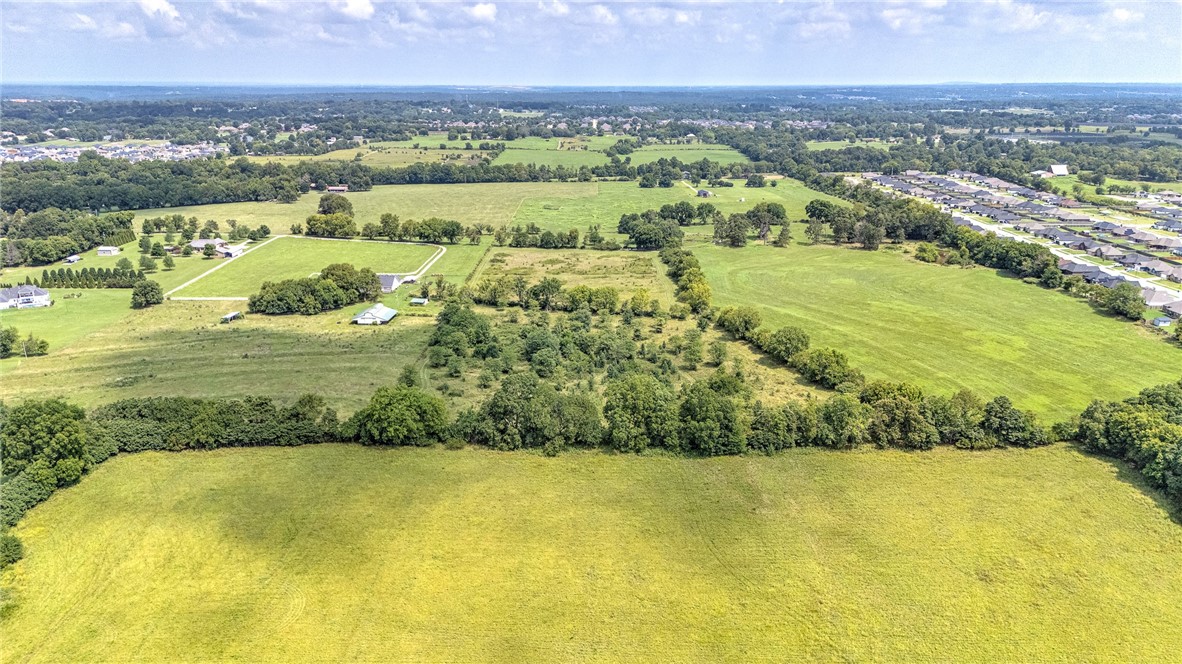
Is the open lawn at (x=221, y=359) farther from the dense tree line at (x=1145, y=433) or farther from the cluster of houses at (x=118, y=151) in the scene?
the cluster of houses at (x=118, y=151)

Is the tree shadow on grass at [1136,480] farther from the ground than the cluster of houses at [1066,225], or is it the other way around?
the cluster of houses at [1066,225]

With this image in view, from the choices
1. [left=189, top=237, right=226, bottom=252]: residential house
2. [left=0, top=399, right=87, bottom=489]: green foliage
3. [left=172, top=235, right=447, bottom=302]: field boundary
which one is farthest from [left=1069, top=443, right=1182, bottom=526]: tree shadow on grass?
[left=189, top=237, right=226, bottom=252]: residential house

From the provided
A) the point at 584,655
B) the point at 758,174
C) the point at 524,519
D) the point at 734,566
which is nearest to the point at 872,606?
the point at 734,566

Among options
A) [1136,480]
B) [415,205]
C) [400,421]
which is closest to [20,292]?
[400,421]

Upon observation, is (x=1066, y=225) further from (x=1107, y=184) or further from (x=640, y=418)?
(x=640, y=418)

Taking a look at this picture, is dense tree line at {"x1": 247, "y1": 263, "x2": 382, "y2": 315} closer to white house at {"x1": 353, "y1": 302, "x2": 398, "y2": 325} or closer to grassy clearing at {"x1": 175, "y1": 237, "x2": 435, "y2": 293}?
white house at {"x1": 353, "y1": 302, "x2": 398, "y2": 325}

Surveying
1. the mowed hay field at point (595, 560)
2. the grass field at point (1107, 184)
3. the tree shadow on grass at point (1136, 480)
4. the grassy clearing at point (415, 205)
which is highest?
the grass field at point (1107, 184)

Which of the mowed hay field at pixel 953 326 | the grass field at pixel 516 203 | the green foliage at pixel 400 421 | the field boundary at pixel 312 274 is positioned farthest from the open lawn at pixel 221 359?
the grass field at pixel 516 203

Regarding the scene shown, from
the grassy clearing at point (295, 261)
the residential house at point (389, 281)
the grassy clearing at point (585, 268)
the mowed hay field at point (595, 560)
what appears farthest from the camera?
the grassy clearing at point (585, 268)
